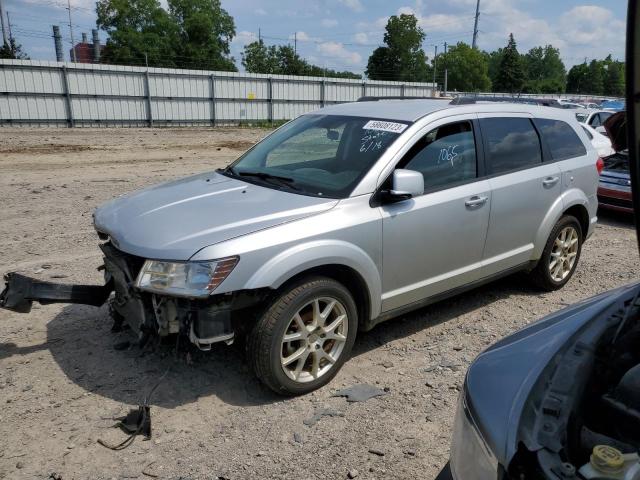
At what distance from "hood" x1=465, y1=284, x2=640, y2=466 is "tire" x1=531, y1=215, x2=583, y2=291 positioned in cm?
296

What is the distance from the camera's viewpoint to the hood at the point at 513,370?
64.4 inches

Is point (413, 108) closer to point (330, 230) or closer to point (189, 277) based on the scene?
point (330, 230)

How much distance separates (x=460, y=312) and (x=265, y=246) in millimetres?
2498

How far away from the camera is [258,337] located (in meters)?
3.22

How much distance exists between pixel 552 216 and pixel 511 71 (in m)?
85.3

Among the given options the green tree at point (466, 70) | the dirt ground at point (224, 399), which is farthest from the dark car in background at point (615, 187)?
the green tree at point (466, 70)

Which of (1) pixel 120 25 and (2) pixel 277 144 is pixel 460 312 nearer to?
(2) pixel 277 144

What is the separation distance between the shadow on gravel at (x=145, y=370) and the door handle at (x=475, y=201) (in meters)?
2.09

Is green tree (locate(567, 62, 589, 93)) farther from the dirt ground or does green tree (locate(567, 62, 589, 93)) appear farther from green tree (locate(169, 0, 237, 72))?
the dirt ground

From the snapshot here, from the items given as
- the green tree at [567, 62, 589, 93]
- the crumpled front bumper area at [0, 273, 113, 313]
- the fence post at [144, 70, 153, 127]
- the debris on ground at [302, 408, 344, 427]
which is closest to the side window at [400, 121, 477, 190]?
the debris on ground at [302, 408, 344, 427]

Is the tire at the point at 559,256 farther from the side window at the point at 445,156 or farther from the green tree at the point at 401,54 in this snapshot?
the green tree at the point at 401,54

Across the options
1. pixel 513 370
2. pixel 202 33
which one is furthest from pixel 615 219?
pixel 202 33

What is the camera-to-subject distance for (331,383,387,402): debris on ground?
3555 millimetres

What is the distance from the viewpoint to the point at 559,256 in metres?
5.38
